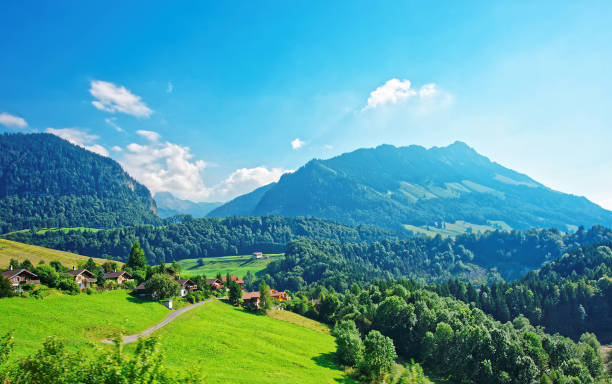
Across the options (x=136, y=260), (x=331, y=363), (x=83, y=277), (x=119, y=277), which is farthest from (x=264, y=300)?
(x=83, y=277)

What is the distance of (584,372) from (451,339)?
2363cm

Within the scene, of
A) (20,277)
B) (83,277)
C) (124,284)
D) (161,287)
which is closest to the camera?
(20,277)

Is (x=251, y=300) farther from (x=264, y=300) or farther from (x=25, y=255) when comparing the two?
(x=25, y=255)

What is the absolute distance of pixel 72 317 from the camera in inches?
1929

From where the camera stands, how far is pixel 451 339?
74.0 m

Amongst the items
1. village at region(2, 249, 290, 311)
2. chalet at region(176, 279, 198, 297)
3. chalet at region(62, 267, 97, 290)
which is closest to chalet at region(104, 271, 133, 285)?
village at region(2, 249, 290, 311)

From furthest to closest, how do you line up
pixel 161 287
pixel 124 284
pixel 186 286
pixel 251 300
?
pixel 186 286
pixel 251 300
pixel 124 284
pixel 161 287

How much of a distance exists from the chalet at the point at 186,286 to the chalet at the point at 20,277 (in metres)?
30.9

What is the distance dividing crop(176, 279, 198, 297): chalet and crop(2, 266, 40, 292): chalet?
30.9 m

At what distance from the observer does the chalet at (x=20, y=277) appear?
6066 cm

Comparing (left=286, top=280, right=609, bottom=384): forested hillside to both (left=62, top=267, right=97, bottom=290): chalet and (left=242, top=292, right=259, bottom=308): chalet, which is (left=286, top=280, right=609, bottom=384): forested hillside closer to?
(left=242, top=292, right=259, bottom=308): chalet

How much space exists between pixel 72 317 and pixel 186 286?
1639 inches

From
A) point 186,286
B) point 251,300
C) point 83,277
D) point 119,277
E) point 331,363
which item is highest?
point 83,277

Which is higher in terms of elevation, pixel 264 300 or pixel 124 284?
pixel 124 284
